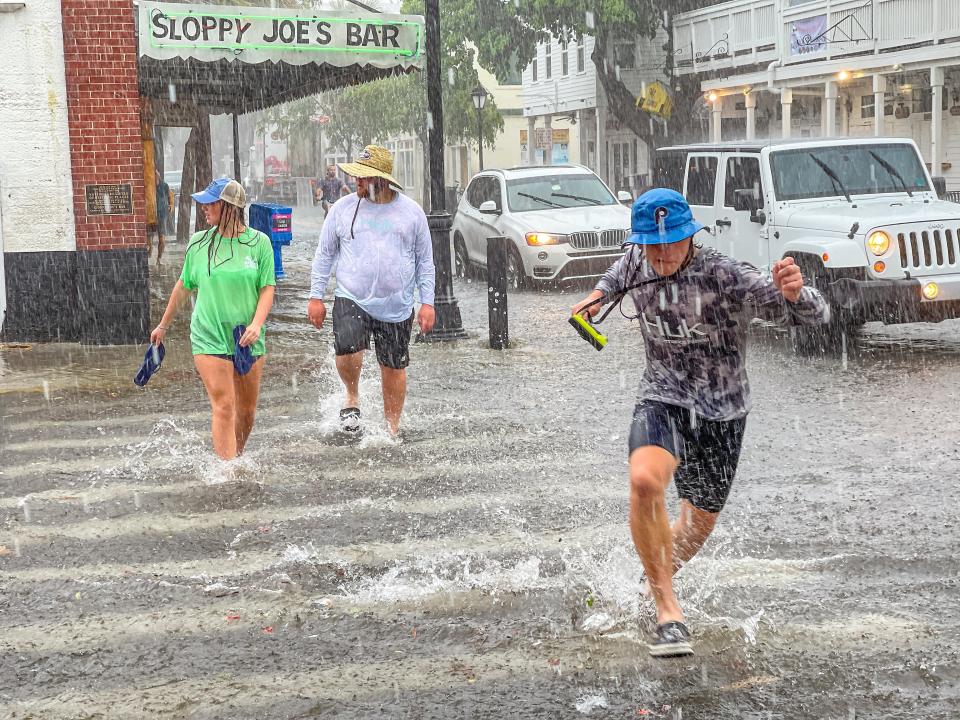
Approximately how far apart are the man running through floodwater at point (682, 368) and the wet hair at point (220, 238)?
2.99m

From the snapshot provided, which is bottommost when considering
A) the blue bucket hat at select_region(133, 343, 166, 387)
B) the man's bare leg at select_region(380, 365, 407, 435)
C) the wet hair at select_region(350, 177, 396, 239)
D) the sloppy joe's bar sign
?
the man's bare leg at select_region(380, 365, 407, 435)

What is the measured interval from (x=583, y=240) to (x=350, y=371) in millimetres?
10042

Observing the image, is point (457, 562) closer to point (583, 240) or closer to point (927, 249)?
point (927, 249)

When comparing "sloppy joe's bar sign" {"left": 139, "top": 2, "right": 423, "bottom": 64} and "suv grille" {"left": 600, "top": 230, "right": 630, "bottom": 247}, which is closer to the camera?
"sloppy joe's bar sign" {"left": 139, "top": 2, "right": 423, "bottom": 64}

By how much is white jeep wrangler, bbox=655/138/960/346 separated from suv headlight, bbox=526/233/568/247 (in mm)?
3181

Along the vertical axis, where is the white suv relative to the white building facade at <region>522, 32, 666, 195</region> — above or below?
below

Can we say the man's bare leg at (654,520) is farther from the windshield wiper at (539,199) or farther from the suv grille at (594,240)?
the windshield wiper at (539,199)

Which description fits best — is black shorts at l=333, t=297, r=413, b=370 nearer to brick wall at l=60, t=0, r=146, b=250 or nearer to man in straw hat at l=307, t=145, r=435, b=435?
man in straw hat at l=307, t=145, r=435, b=435

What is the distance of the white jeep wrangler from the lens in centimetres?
1102

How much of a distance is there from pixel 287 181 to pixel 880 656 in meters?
65.6

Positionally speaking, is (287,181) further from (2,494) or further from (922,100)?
(2,494)

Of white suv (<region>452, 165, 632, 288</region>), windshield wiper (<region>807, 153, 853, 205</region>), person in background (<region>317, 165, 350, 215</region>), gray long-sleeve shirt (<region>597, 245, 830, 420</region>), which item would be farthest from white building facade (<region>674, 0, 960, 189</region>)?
gray long-sleeve shirt (<region>597, 245, 830, 420</region>)

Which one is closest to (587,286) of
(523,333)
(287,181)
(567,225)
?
(567,225)

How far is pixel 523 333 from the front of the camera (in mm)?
14008
